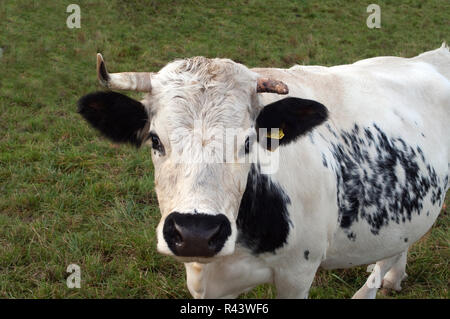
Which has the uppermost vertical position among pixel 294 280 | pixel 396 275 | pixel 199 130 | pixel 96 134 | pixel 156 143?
pixel 199 130

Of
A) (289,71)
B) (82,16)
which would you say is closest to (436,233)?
(289,71)

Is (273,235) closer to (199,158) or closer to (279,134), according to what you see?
(279,134)

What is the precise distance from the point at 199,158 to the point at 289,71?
5.57ft

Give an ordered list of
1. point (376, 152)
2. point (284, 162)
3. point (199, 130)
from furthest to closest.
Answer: point (376, 152), point (284, 162), point (199, 130)

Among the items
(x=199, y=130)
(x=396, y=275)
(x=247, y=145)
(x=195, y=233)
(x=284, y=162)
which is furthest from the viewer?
(x=396, y=275)

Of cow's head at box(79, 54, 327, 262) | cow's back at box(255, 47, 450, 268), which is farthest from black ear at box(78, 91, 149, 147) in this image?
cow's back at box(255, 47, 450, 268)

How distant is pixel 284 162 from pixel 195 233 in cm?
113

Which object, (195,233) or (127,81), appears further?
(127,81)

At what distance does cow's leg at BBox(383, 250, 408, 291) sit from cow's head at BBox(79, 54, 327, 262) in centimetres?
220

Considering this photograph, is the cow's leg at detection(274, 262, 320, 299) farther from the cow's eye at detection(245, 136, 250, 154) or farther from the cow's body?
the cow's eye at detection(245, 136, 250, 154)

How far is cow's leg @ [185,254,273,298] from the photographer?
3172 mm

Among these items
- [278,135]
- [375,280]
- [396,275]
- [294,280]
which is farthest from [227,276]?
[396,275]

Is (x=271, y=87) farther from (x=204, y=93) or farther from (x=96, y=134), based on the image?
(x=96, y=134)

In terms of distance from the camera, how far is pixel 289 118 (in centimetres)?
295
